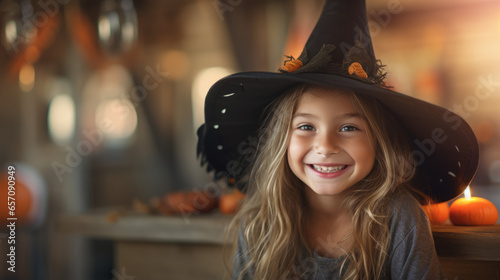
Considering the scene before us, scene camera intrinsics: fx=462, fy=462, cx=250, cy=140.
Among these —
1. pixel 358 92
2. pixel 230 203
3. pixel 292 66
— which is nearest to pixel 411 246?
pixel 358 92

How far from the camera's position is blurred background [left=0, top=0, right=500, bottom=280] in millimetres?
2723

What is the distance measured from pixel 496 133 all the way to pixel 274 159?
2.26m

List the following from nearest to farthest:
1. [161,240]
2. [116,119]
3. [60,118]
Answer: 1. [161,240]
2. [60,118]
3. [116,119]

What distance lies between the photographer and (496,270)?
1.03 m

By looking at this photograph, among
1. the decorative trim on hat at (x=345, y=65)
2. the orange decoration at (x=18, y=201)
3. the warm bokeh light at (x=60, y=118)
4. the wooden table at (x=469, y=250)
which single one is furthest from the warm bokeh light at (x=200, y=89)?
the wooden table at (x=469, y=250)

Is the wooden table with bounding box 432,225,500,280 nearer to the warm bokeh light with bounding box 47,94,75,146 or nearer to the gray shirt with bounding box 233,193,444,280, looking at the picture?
the gray shirt with bounding box 233,193,444,280

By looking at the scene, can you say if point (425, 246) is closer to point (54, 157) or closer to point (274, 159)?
point (274, 159)

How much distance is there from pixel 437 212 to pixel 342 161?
0.33 meters

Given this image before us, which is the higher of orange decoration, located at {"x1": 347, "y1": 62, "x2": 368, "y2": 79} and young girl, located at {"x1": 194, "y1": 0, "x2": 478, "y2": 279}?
orange decoration, located at {"x1": 347, "y1": 62, "x2": 368, "y2": 79}

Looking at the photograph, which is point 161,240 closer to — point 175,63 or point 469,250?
point 469,250

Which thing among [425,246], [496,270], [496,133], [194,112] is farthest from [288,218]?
[194,112]

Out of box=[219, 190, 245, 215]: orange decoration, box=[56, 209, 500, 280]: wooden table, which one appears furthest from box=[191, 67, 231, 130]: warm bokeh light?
box=[219, 190, 245, 215]: orange decoration

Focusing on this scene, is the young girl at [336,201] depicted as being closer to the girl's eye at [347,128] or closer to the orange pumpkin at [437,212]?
the girl's eye at [347,128]

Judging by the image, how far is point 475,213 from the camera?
1.07 m
